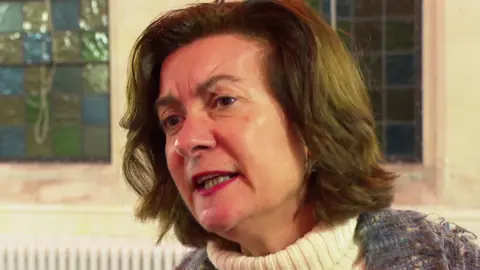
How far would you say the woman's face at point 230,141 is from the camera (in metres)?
0.94

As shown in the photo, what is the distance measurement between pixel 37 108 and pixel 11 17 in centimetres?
39

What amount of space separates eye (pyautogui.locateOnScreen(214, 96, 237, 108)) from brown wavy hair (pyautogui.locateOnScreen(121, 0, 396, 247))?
73mm

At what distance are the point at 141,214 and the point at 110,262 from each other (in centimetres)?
95

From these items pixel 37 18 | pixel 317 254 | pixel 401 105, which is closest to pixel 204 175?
pixel 317 254

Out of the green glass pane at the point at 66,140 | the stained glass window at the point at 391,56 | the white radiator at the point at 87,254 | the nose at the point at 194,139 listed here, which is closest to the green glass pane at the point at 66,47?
the green glass pane at the point at 66,140

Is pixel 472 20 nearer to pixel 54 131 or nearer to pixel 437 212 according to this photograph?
pixel 437 212

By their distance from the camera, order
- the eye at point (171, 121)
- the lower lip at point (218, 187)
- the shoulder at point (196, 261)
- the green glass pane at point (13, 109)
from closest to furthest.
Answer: the lower lip at point (218, 187) → the eye at point (171, 121) → the shoulder at point (196, 261) → the green glass pane at point (13, 109)

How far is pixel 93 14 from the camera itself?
2438 millimetres

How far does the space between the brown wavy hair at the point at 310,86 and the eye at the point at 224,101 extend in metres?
0.07

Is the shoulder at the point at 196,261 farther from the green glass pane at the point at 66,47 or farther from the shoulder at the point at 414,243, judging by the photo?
the green glass pane at the point at 66,47

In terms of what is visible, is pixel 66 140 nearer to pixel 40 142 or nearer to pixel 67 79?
pixel 40 142

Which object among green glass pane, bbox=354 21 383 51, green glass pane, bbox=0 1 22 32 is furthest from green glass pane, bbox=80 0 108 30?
green glass pane, bbox=354 21 383 51

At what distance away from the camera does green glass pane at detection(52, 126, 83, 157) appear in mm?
2482

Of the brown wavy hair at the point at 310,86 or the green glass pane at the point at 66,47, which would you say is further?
the green glass pane at the point at 66,47
